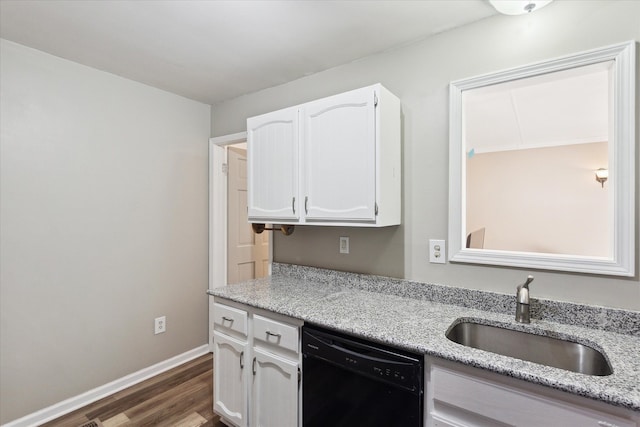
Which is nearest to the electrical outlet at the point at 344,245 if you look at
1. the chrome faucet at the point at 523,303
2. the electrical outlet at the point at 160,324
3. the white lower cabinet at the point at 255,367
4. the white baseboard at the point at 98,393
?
the white lower cabinet at the point at 255,367

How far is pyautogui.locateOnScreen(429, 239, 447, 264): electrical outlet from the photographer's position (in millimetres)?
1778

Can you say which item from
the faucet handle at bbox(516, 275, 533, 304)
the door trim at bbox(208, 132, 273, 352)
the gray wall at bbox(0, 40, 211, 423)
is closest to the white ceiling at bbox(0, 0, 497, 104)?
the gray wall at bbox(0, 40, 211, 423)

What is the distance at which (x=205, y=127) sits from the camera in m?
3.04

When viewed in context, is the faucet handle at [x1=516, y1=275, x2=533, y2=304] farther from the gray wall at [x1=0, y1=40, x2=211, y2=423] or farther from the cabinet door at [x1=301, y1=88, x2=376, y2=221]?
the gray wall at [x1=0, y1=40, x2=211, y2=423]

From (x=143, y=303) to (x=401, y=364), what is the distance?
85.0 inches

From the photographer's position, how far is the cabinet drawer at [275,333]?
5.23 feet

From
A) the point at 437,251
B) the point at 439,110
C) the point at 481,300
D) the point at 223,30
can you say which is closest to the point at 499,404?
→ the point at 481,300

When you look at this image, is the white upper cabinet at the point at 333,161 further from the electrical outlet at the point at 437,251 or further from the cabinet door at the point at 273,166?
the electrical outlet at the point at 437,251

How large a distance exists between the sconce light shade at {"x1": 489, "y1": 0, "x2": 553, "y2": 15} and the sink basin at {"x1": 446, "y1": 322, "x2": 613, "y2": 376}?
1.46 metres

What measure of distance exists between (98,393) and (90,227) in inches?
46.3

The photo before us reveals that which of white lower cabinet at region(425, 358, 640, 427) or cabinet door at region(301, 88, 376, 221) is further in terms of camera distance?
cabinet door at region(301, 88, 376, 221)

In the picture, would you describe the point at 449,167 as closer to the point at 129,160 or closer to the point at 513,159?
the point at 129,160

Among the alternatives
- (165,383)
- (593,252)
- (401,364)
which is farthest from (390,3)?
(593,252)

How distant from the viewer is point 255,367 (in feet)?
5.80
